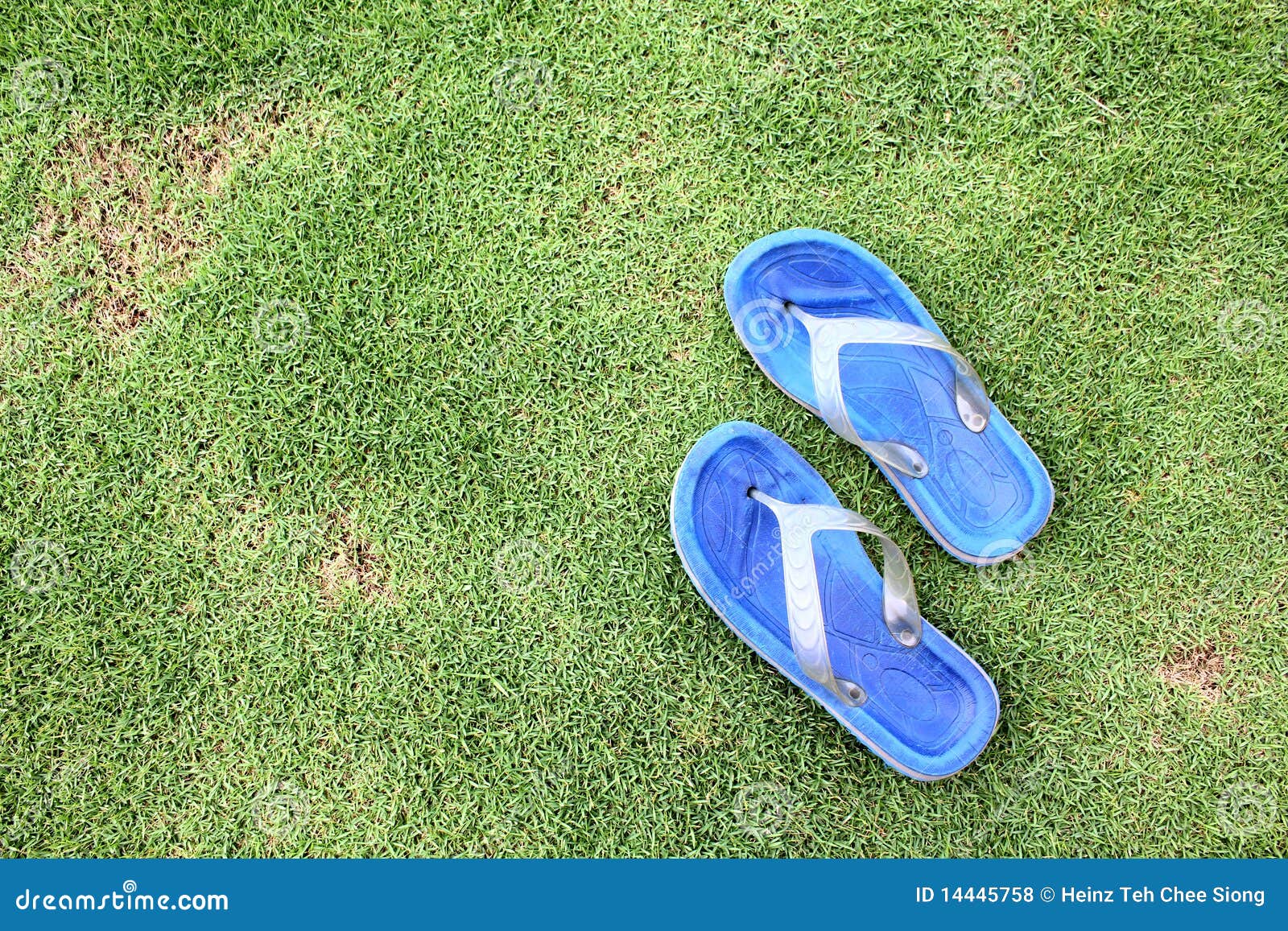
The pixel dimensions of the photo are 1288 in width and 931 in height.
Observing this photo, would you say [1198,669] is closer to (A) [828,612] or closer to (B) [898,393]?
(A) [828,612]

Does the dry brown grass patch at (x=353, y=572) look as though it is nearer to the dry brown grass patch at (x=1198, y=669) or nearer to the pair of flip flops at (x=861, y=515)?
the pair of flip flops at (x=861, y=515)

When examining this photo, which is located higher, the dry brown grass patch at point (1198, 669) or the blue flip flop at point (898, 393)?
the blue flip flop at point (898, 393)

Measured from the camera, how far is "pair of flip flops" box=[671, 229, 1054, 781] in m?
2.74

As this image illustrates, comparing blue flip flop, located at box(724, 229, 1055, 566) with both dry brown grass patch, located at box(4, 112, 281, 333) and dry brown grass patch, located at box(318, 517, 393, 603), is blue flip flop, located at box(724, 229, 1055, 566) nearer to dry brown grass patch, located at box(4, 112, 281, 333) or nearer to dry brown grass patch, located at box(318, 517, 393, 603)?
dry brown grass patch, located at box(318, 517, 393, 603)

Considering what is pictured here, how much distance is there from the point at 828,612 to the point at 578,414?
1.09 meters

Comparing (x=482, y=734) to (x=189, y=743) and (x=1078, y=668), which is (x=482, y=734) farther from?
(x=1078, y=668)

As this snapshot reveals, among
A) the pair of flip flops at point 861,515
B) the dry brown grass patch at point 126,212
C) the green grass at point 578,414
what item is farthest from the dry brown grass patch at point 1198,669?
the dry brown grass patch at point 126,212

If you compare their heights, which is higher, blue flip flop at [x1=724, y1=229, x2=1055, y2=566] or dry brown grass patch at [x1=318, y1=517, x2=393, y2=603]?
blue flip flop at [x1=724, y1=229, x2=1055, y2=566]

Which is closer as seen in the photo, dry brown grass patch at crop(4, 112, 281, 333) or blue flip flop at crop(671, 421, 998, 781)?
blue flip flop at crop(671, 421, 998, 781)

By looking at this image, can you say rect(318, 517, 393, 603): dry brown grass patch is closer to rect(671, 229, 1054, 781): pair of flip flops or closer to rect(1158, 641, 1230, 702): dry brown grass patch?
rect(671, 229, 1054, 781): pair of flip flops

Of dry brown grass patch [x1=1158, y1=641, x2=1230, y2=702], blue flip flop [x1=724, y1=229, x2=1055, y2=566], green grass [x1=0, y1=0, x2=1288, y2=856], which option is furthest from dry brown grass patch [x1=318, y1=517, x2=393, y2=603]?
dry brown grass patch [x1=1158, y1=641, x2=1230, y2=702]

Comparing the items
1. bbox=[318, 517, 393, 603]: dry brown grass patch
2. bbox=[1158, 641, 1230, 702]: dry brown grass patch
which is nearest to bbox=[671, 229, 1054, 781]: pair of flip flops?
bbox=[1158, 641, 1230, 702]: dry brown grass patch

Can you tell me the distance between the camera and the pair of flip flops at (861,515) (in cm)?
274

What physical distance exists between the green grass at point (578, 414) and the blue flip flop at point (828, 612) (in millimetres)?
109
